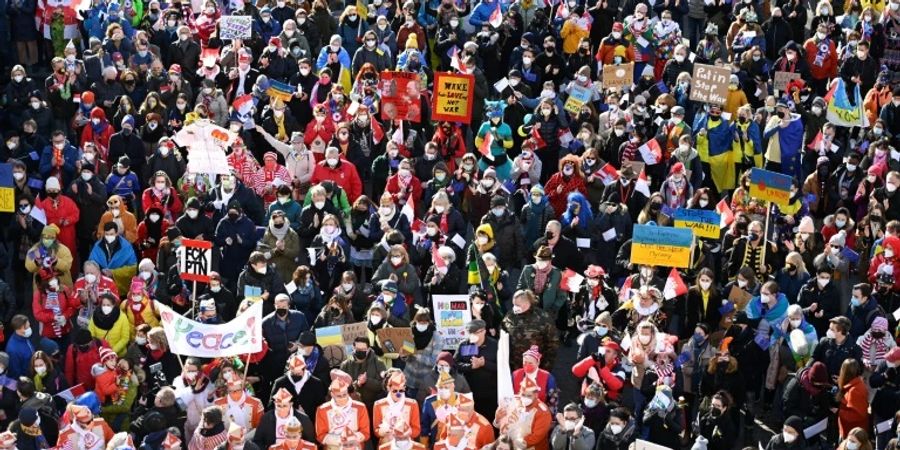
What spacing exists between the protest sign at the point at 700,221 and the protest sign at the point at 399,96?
4275 mm

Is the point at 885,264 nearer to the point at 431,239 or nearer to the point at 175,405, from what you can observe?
the point at 431,239

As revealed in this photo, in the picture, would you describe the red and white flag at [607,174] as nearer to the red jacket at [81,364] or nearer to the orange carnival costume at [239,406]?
the orange carnival costume at [239,406]

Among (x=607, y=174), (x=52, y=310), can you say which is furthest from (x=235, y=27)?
(x=52, y=310)

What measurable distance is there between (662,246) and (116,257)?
5.95 meters

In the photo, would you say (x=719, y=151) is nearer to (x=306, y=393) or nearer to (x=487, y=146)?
(x=487, y=146)

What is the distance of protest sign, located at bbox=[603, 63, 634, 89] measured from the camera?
25203 millimetres

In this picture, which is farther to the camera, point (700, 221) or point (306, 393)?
point (700, 221)

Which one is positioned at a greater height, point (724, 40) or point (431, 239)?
point (724, 40)

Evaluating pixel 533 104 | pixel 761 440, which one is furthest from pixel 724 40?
pixel 761 440

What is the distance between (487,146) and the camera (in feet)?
77.6

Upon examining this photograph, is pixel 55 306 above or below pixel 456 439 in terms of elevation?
above

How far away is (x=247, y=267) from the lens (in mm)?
20562

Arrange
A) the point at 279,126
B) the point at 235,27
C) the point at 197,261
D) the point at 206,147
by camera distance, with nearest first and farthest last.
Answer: the point at 197,261 → the point at 206,147 → the point at 279,126 → the point at 235,27

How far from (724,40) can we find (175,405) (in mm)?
12734
